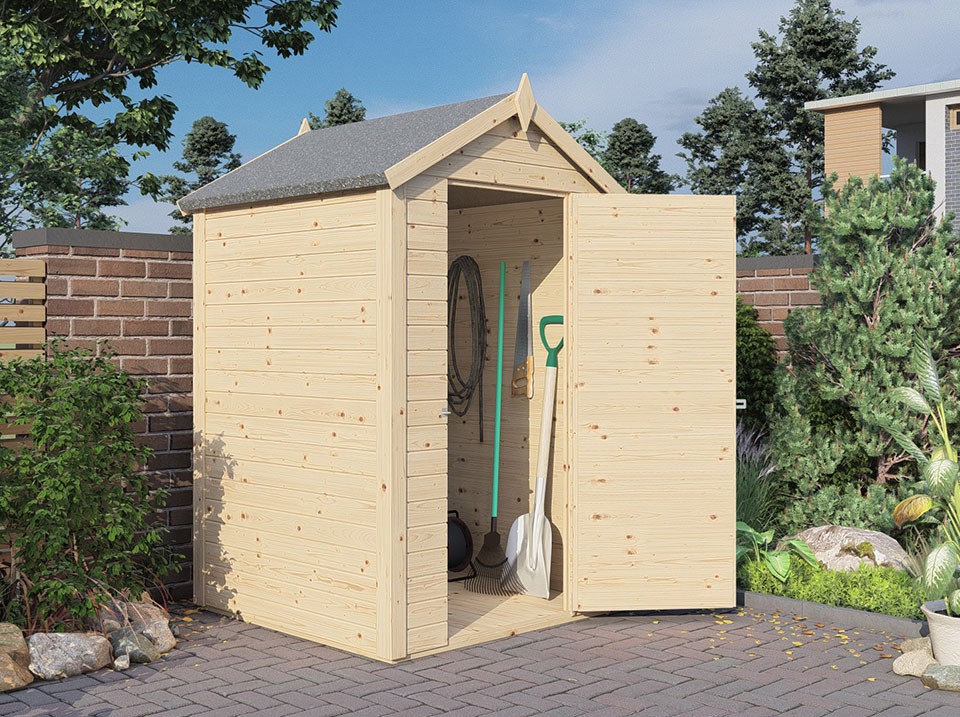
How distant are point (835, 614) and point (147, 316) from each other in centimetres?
410

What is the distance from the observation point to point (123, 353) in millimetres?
6102

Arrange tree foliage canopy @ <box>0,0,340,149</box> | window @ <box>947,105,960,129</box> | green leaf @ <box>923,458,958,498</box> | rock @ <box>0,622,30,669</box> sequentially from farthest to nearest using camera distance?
window @ <box>947,105,960,129</box> → tree foliage canopy @ <box>0,0,340,149</box> → green leaf @ <box>923,458,958,498</box> → rock @ <box>0,622,30,669</box>

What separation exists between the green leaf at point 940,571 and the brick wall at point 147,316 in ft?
12.9

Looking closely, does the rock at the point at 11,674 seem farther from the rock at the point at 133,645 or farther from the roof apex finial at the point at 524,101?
the roof apex finial at the point at 524,101

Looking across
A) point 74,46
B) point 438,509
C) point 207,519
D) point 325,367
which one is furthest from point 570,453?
point 74,46

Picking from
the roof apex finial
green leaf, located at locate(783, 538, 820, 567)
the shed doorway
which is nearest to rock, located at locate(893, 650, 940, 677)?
green leaf, located at locate(783, 538, 820, 567)

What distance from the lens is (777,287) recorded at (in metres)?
8.23

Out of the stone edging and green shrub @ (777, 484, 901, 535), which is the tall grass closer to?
green shrub @ (777, 484, 901, 535)

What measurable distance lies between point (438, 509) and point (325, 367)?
90 cm

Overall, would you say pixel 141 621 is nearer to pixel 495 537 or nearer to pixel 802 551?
pixel 495 537

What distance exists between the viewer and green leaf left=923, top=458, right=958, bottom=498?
16.8ft

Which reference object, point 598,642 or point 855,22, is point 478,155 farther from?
point 855,22

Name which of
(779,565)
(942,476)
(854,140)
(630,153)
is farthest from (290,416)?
(630,153)

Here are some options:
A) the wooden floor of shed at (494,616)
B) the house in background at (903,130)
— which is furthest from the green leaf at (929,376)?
the house in background at (903,130)
